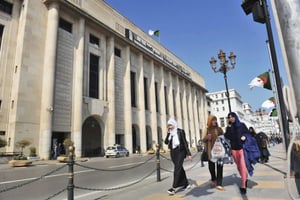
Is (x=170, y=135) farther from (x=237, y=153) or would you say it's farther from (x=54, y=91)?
(x=54, y=91)

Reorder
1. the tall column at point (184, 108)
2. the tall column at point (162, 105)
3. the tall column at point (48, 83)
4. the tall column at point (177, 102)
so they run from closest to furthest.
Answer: the tall column at point (48, 83) → the tall column at point (162, 105) → the tall column at point (177, 102) → the tall column at point (184, 108)

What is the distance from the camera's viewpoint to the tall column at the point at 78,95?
23984 mm

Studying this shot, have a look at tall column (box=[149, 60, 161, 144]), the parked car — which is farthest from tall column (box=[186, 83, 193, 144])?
the parked car

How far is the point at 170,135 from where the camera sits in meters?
5.63

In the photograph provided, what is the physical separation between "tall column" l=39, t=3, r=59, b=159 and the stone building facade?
90mm

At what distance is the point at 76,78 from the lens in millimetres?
25453

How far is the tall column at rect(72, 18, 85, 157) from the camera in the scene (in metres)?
24.0

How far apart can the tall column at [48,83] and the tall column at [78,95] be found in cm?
298

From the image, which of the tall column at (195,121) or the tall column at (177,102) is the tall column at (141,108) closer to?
→ the tall column at (177,102)

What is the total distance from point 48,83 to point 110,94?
28.7ft

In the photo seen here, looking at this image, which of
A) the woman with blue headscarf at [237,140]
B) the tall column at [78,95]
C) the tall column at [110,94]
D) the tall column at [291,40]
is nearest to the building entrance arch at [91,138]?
the tall column at [110,94]

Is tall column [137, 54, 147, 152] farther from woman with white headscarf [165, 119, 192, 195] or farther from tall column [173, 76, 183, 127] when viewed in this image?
woman with white headscarf [165, 119, 192, 195]

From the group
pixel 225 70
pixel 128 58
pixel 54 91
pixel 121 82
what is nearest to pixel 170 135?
pixel 225 70

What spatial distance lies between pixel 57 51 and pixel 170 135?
22.6 m
